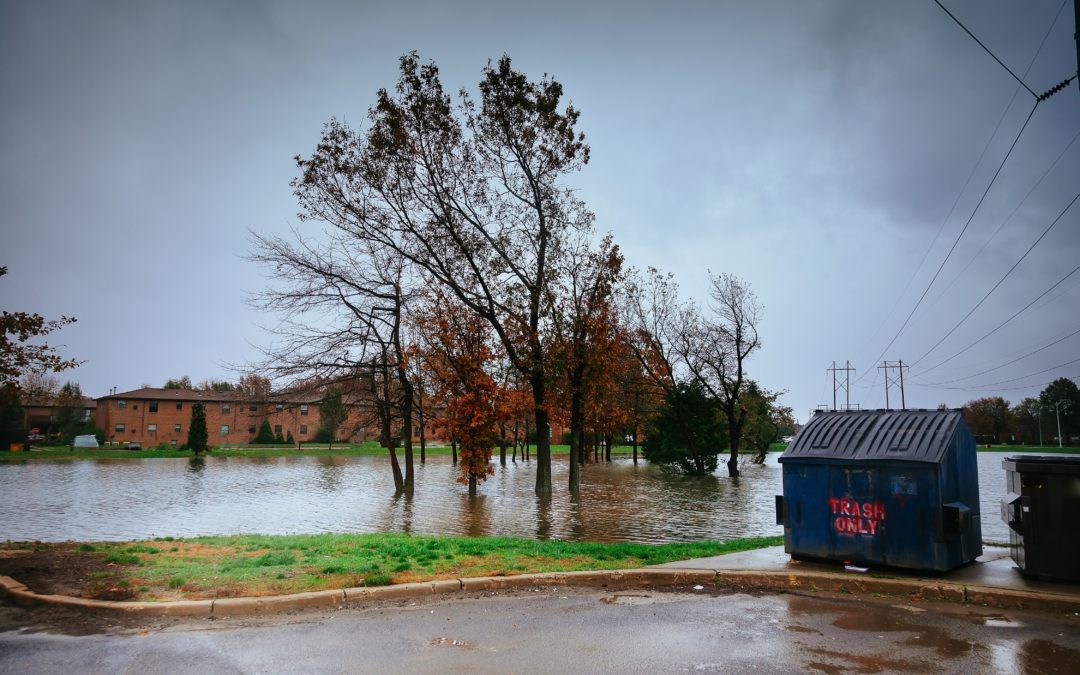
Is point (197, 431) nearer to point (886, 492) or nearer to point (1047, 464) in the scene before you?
point (886, 492)

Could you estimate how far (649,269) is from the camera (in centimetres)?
4238

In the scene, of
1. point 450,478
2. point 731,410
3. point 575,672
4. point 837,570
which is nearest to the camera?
point 575,672

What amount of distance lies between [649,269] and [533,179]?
19.3m

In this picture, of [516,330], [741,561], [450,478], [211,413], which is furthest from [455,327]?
[211,413]

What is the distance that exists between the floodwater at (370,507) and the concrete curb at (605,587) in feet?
18.4

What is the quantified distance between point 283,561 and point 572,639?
4.89m

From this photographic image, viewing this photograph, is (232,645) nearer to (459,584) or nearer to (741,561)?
(459,584)

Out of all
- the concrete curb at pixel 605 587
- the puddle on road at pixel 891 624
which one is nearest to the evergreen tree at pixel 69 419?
the concrete curb at pixel 605 587

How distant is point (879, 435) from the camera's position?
857 cm

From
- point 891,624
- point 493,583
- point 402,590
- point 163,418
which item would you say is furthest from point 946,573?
point 163,418

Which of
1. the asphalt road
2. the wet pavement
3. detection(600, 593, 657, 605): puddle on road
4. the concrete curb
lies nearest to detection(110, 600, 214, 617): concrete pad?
the concrete curb

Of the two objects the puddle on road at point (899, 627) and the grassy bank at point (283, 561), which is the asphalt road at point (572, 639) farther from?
the grassy bank at point (283, 561)

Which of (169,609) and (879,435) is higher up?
(879,435)

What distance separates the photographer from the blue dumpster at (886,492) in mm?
7832
